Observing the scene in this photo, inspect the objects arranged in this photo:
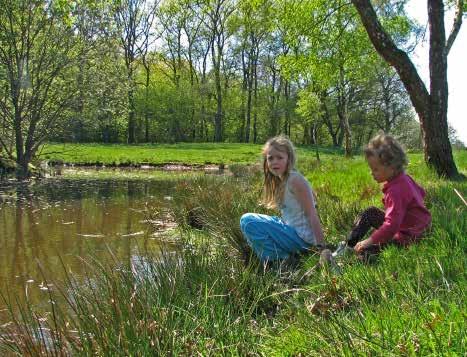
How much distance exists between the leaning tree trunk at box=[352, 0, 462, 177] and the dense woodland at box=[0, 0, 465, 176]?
0.12 feet

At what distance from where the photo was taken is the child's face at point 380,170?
→ 4.37 m

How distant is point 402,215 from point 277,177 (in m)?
1.47

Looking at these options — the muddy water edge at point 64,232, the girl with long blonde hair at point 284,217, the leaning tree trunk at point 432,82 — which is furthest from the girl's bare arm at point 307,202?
the leaning tree trunk at point 432,82

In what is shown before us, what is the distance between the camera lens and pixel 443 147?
873 centimetres

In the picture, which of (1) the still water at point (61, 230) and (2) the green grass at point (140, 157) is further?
(2) the green grass at point (140, 157)

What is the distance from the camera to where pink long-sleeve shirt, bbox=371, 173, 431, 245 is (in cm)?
415

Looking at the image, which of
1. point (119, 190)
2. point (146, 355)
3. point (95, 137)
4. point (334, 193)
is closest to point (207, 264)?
point (146, 355)

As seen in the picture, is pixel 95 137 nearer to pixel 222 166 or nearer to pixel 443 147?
pixel 222 166

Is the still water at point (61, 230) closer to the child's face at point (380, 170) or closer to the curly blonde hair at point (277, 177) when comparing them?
the curly blonde hair at point (277, 177)

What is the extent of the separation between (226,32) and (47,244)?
4406 cm

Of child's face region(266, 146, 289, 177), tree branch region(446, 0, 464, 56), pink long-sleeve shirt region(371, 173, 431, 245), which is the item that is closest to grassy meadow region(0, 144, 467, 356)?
pink long-sleeve shirt region(371, 173, 431, 245)

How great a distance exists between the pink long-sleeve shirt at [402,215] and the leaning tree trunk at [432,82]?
479cm

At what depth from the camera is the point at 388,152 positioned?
443cm

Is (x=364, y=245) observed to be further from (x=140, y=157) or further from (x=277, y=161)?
(x=140, y=157)
